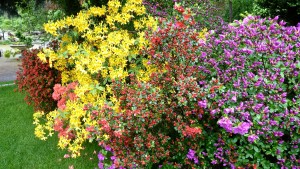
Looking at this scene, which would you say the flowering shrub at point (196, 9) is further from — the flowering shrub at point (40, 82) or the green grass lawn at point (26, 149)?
the green grass lawn at point (26, 149)

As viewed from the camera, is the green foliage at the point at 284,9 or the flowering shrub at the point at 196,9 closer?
the flowering shrub at the point at 196,9

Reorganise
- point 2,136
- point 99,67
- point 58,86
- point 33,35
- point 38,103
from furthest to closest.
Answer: point 33,35 → point 38,103 → point 2,136 → point 58,86 → point 99,67

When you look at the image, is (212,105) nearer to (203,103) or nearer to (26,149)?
(203,103)

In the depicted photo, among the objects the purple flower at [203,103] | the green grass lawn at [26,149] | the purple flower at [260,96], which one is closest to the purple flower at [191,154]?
the purple flower at [203,103]

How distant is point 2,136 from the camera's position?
5094mm

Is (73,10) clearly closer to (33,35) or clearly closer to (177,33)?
(177,33)

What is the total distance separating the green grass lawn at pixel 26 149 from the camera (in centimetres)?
408

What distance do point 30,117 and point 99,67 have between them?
9.97 feet

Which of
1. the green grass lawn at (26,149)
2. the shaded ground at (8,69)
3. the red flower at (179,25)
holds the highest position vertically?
the red flower at (179,25)

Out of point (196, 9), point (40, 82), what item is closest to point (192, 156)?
point (40, 82)

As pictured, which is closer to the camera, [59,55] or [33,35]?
[59,55]

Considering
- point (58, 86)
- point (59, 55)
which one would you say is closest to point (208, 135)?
point (59, 55)

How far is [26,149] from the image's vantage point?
4574 mm

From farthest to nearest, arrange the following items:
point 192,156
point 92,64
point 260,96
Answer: point 92,64 → point 192,156 → point 260,96
